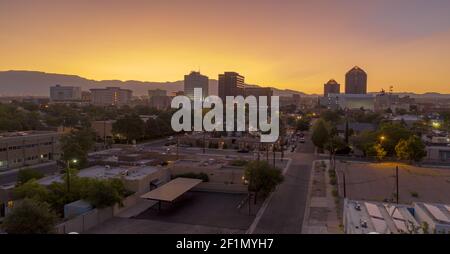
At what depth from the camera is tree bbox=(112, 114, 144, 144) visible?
134ft

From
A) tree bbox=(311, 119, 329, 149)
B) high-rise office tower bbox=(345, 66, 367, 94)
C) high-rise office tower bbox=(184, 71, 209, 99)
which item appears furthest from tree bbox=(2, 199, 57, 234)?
high-rise office tower bbox=(345, 66, 367, 94)

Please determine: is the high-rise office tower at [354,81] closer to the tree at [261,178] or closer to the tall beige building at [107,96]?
the tall beige building at [107,96]

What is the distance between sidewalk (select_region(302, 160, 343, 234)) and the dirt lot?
3.34 feet

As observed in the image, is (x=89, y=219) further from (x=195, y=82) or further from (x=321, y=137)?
(x=195, y=82)

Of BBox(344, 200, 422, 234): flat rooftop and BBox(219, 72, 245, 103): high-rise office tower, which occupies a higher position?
BBox(219, 72, 245, 103): high-rise office tower

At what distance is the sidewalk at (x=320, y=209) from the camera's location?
14.1m

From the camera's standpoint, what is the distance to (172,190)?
18250mm

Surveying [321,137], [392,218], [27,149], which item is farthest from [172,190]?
[321,137]

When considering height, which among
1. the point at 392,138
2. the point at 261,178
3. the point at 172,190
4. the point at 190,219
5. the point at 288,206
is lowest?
the point at 190,219

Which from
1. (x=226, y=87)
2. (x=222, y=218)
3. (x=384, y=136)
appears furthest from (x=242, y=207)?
(x=226, y=87)

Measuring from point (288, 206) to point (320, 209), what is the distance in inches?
60.2

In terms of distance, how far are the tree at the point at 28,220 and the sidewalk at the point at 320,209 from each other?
900 cm

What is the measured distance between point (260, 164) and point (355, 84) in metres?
194

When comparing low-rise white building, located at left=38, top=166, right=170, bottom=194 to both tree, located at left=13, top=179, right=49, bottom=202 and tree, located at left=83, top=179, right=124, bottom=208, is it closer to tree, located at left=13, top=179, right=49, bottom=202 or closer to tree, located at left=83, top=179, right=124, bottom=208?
tree, located at left=83, top=179, right=124, bottom=208
